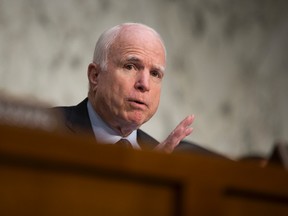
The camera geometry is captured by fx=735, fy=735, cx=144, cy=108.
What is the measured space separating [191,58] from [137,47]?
1.34 m

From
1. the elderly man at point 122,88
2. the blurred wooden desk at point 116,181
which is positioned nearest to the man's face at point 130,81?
the elderly man at point 122,88

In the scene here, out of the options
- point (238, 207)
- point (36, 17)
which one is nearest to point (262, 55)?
point (36, 17)

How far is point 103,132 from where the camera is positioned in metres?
1.80

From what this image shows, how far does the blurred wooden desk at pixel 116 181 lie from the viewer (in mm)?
1033

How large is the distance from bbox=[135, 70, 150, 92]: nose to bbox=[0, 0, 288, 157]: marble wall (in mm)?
707

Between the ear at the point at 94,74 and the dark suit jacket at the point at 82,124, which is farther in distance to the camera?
the ear at the point at 94,74

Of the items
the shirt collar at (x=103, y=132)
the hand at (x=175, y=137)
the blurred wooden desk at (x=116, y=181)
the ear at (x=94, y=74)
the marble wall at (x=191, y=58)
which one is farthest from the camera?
the marble wall at (x=191, y=58)

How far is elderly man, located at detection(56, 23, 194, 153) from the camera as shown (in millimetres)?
1798

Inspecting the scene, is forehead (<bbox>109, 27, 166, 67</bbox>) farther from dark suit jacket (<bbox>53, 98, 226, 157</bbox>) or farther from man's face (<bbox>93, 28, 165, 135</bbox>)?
dark suit jacket (<bbox>53, 98, 226, 157</bbox>)

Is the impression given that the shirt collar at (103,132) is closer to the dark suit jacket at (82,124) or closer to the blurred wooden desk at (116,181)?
the dark suit jacket at (82,124)

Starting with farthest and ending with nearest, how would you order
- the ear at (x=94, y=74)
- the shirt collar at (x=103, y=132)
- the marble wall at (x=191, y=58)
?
1. the marble wall at (x=191, y=58)
2. the ear at (x=94, y=74)
3. the shirt collar at (x=103, y=132)

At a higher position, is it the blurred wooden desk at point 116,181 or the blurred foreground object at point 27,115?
the blurred foreground object at point 27,115

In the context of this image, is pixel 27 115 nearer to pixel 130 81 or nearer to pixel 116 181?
pixel 116 181

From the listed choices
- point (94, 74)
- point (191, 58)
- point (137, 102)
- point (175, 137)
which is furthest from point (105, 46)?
point (191, 58)
